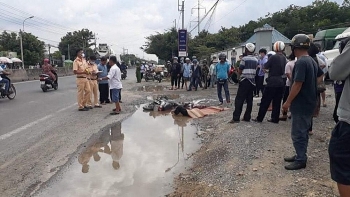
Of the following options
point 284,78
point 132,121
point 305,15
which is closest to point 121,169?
point 132,121

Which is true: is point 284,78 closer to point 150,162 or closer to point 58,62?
point 150,162

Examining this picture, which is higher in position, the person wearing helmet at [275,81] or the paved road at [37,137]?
the person wearing helmet at [275,81]

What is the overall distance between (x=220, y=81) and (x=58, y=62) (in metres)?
51.4

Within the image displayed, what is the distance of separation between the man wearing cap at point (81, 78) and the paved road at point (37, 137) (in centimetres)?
37

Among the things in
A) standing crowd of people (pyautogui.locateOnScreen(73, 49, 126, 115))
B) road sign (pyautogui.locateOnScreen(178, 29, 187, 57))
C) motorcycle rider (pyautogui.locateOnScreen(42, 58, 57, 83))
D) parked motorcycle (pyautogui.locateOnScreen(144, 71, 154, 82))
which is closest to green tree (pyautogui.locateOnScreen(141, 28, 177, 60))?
parked motorcycle (pyautogui.locateOnScreen(144, 71, 154, 82))

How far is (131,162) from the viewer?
4.80 meters

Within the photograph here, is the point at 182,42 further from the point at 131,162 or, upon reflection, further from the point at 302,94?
the point at 302,94

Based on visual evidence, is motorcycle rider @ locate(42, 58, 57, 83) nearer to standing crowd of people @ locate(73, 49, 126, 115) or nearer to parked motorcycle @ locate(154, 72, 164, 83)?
standing crowd of people @ locate(73, 49, 126, 115)

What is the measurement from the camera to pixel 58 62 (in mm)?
55281

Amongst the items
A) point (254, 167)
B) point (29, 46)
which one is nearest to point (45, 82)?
point (254, 167)

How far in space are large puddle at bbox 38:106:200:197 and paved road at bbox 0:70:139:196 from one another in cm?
35

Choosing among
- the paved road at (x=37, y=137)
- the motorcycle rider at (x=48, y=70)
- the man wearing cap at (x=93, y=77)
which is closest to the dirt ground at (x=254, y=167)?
the paved road at (x=37, y=137)

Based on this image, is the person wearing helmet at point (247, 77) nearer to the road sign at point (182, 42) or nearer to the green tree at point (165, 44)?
the road sign at point (182, 42)

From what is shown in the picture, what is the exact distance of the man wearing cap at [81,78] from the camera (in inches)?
366
